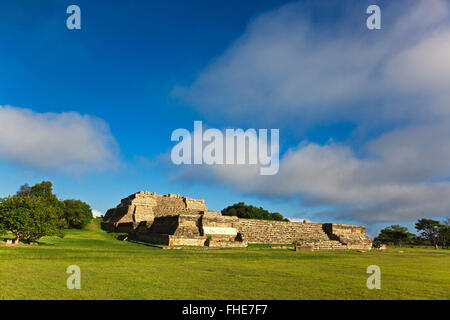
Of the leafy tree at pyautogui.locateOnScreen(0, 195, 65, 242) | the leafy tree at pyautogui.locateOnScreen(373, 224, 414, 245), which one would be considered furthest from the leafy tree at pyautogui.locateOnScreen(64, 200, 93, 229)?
the leafy tree at pyautogui.locateOnScreen(373, 224, 414, 245)

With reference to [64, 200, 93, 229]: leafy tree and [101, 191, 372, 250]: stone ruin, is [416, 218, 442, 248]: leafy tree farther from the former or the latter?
[64, 200, 93, 229]: leafy tree

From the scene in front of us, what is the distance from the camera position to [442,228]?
205 feet

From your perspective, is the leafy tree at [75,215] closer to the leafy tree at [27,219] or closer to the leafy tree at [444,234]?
the leafy tree at [27,219]

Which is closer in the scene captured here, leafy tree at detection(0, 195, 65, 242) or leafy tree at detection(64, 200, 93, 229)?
leafy tree at detection(0, 195, 65, 242)

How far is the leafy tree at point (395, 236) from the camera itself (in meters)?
64.4

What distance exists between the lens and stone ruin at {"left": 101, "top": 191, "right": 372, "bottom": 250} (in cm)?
2962

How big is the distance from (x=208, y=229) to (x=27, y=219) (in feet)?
55.4

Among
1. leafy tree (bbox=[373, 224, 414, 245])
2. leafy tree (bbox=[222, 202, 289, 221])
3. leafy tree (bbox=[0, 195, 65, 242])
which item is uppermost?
leafy tree (bbox=[0, 195, 65, 242])

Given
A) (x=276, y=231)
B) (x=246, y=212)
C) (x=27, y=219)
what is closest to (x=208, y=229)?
(x=276, y=231)

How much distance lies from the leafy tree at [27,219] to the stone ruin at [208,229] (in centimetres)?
934

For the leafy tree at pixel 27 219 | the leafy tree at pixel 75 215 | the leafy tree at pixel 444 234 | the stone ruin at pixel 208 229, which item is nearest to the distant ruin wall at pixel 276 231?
the stone ruin at pixel 208 229

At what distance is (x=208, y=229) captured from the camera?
105 ft

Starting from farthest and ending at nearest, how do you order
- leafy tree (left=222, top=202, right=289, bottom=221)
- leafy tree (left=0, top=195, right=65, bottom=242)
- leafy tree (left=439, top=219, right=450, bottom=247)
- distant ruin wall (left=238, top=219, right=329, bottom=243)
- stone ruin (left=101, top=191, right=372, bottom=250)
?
leafy tree (left=222, top=202, right=289, bottom=221) < leafy tree (left=439, top=219, right=450, bottom=247) < distant ruin wall (left=238, top=219, right=329, bottom=243) < stone ruin (left=101, top=191, right=372, bottom=250) < leafy tree (left=0, top=195, right=65, bottom=242)

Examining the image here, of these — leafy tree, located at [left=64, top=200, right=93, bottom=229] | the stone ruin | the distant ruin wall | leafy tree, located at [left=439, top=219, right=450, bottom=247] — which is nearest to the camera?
the stone ruin
